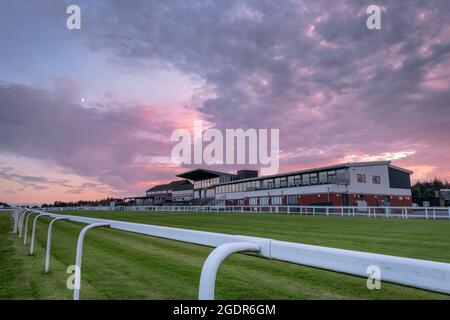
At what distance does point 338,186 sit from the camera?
40.0 metres

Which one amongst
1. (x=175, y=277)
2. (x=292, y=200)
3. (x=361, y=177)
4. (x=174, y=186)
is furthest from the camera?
(x=174, y=186)

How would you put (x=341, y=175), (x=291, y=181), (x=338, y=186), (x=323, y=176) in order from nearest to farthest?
1. (x=338, y=186)
2. (x=341, y=175)
3. (x=323, y=176)
4. (x=291, y=181)

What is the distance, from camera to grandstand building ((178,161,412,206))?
40188 mm

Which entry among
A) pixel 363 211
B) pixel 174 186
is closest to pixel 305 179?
pixel 363 211

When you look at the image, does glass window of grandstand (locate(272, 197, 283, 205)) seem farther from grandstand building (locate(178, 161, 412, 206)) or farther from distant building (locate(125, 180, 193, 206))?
distant building (locate(125, 180, 193, 206))

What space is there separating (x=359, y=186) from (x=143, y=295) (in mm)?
40891

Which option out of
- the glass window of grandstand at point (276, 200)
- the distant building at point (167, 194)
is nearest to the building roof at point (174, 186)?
the distant building at point (167, 194)

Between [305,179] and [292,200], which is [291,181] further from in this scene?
[292,200]

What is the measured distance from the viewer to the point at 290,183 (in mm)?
47844

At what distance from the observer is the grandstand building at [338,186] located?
40.2m

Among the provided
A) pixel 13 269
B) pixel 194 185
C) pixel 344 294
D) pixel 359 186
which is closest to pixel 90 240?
pixel 13 269

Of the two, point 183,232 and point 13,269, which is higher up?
point 183,232
